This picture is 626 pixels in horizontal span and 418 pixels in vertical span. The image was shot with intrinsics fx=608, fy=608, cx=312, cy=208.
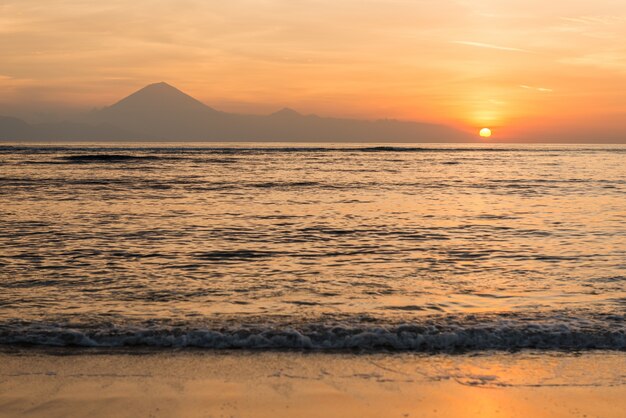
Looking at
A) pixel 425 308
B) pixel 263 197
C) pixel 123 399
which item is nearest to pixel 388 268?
pixel 425 308

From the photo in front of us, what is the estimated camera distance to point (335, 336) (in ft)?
27.0

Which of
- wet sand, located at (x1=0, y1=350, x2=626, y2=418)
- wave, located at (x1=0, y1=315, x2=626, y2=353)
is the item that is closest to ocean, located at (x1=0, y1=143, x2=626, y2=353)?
wave, located at (x1=0, y1=315, x2=626, y2=353)

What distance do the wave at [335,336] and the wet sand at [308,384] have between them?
1.05ft

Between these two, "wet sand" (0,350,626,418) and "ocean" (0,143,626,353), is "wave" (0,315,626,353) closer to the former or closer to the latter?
"ocean" (0,143,626,353)

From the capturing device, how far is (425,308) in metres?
9.66

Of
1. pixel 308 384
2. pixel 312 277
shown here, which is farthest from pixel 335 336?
pixel 312 277

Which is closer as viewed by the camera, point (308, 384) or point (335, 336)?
point (308, 384)

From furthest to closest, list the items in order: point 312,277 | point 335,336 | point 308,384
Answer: point 312,277 → point 335,336 → point 308,384

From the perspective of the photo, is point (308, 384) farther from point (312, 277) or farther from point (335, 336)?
point (312, 277)

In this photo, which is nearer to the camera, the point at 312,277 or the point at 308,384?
the point at 308,384

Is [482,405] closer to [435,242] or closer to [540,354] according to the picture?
[540,354]

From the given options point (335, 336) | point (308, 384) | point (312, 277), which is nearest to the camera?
point (308, 384)

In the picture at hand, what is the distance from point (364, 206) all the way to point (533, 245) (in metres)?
10.5

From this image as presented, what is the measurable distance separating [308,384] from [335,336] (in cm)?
171
